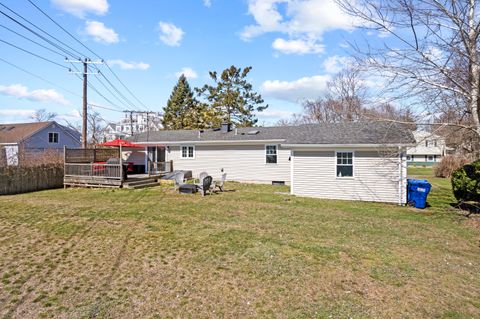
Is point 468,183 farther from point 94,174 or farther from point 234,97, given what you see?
point 234,97

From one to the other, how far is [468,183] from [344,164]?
448 cm

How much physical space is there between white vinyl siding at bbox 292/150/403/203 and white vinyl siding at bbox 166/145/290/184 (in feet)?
12.4

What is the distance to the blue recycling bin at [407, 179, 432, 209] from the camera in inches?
444

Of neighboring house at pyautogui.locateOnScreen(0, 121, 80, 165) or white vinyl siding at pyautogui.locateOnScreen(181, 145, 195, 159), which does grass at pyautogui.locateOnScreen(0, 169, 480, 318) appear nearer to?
white vinyl siding at pyautogui.locateOnScreen(181, 145, 195, 159)

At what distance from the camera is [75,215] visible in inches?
364

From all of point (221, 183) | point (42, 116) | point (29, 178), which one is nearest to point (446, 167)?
point (221, 183)

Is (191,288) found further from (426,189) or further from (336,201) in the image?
(426,189)

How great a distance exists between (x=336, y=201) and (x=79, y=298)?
1055cm

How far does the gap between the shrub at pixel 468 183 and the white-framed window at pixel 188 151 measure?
47.6 feet

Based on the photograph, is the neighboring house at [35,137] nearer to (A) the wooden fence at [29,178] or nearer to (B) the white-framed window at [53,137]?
(B) the white-framed window at [53,137]

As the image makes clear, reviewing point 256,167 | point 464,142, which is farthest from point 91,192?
point 464,142

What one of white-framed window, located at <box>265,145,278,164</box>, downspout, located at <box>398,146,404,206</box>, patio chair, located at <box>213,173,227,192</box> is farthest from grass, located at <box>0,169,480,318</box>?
white-framed window, located at <box>265,145,278,164</box>

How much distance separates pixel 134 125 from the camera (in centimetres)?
7556

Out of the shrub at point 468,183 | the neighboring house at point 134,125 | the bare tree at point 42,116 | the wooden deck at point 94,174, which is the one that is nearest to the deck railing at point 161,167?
the wooden deck at point 94,174
